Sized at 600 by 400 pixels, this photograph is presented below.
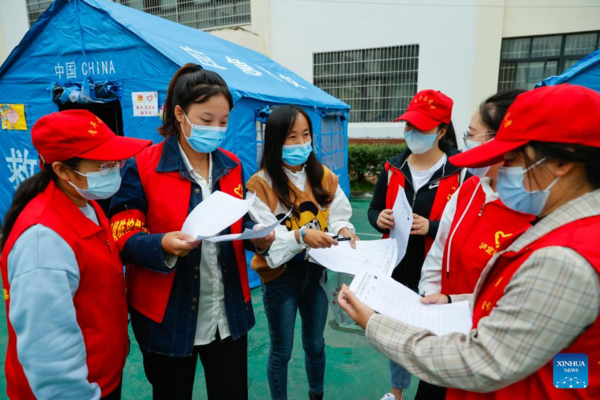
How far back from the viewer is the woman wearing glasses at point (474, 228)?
4.20 ft

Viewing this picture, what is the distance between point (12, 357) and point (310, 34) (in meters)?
10.8

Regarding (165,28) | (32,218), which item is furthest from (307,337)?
(165,28)

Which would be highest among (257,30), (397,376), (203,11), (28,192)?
(203,11)

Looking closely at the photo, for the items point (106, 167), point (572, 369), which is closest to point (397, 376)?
point (572, 369)

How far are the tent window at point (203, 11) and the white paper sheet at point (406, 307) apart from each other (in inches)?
459

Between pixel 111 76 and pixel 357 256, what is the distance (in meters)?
3.59

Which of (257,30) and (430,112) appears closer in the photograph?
(430,112)

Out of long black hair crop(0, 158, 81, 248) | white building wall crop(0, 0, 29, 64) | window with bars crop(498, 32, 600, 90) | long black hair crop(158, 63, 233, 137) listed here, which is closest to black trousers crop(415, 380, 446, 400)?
long black hair crop(158, 63, 233, 137)

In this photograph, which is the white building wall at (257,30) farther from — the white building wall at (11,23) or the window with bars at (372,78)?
→ the white building wall at (11,23)

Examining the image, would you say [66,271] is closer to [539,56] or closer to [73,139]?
[73,139]

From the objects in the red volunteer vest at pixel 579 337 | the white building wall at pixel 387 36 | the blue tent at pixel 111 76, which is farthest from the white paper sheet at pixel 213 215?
the white building wall at pixel 387 36

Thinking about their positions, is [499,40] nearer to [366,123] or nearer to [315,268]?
[366,123]

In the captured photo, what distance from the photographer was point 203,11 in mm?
11961

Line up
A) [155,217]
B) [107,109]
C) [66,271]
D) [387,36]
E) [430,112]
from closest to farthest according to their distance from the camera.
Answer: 1. [66,271]
2. [155,217]
3. [430,112]
4. [107,109]
5. [387,36]
